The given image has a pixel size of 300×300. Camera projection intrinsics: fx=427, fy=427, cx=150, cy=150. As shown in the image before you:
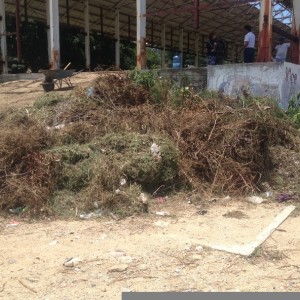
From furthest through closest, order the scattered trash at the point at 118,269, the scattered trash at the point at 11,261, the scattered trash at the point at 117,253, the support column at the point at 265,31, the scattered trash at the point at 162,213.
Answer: the support column at the point at 265,31, the scattered trash at the point at 162,213, the scattered trash at the point at 117,253, the scattered trash at the point at 11,261, the scattered trash at the point at 118,269

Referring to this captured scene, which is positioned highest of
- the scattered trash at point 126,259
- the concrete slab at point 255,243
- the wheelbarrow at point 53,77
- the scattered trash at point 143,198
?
the wheelbarrow at point 53,77

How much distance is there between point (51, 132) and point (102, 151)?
0.99 m

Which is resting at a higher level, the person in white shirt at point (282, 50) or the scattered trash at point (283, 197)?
the person in white shirt at point (282, 50)

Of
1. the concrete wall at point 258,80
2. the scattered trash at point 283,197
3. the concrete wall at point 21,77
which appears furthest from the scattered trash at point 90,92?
the concrete wall at point 21,77

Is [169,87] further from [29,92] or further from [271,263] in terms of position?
[271,263]

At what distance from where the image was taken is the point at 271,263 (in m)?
3.86

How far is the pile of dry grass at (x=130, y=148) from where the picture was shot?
18.8ft

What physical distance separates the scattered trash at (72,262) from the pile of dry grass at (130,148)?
5.05ft

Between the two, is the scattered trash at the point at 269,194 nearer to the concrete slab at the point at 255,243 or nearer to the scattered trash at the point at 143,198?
the concrete slab at the point at 255,243

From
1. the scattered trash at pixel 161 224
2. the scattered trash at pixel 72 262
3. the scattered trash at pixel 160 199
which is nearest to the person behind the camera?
the scattered trash at pixel 72 262

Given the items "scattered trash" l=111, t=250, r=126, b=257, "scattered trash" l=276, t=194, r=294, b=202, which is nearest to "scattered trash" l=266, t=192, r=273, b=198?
"scattered trash" l=276, t=194, r=294, b=202

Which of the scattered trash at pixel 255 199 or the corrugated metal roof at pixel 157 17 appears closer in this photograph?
the scattered trash at pixel 255 199

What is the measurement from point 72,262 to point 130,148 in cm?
265

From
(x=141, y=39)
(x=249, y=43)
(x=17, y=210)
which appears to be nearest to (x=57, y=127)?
(x=17, y=210)
